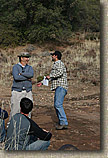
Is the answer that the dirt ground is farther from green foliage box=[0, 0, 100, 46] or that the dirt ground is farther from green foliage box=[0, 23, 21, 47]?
green foliage box=[0, 23, 21, 47]

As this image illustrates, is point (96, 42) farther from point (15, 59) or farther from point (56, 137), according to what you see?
point (56, 137)

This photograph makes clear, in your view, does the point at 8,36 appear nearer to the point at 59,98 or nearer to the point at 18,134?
the point at 59,98

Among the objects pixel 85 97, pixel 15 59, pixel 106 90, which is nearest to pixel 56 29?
pixel 15 59

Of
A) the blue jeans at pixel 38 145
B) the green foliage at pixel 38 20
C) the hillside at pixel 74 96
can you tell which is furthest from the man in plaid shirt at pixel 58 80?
the green foliage at pixel 38 20

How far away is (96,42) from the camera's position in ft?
62.1

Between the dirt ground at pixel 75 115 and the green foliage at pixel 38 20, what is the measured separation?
9.73 metres

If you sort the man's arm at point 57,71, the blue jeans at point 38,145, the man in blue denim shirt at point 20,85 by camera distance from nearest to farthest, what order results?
the blue jeans at point 38,145 < the man in blue denim shirt at point 20,85 < the man's arm at point 57,71

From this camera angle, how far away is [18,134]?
131 inches

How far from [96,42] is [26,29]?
5.71 meters

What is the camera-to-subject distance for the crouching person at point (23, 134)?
131 inches

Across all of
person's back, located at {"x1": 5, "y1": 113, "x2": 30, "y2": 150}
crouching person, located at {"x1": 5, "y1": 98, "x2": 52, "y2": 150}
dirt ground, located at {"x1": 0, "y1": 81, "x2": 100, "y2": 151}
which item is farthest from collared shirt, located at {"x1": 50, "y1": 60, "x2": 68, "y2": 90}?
person's back, located at {"x1": 5, "y1": 113, "x2": 30, "y2": 150}

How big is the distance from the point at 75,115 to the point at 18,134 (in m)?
3.89

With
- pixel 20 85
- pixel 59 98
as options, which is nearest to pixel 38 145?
pixel 20 85

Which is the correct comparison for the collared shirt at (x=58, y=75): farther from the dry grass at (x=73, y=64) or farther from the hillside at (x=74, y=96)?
the dry grass at (x=73, y=64)
